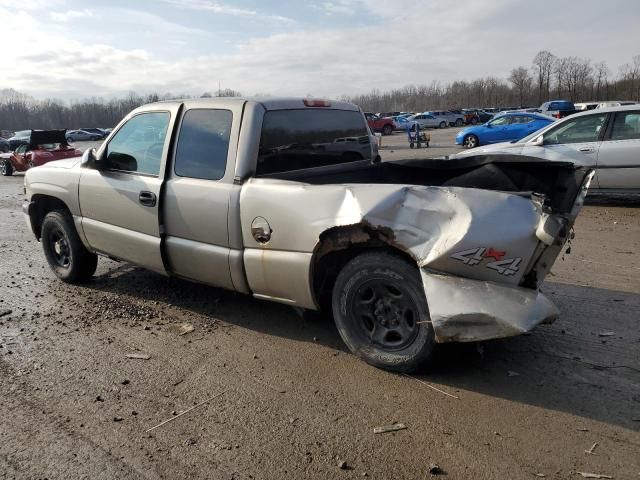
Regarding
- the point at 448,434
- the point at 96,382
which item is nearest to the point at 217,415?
the point at 96,382

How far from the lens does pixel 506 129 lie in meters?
22.4

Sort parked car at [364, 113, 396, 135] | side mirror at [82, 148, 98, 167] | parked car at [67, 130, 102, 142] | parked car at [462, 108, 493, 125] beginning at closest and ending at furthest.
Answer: side mirror at [82, 148, 98, 167] < parked car at [364, 113, 396, 135] < parked car at [462, 108, 493, 125] < parked car at [67, 130, 102, 142]

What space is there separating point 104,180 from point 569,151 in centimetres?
790

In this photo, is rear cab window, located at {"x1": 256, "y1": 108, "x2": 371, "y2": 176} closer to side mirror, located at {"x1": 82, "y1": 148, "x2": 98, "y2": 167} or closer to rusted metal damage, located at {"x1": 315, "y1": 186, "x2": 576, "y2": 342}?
rusted metal damage, located at {"x1": 315, "y1": 186, "x2": 576, "y2": 342}

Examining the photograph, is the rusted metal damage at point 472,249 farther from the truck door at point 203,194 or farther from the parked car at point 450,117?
the parked car at point 450,117

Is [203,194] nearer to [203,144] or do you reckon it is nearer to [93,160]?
[203,144]

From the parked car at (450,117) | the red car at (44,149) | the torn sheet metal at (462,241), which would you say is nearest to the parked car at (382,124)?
the parked car at (450,117)

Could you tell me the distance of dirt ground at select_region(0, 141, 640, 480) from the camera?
9.08ft

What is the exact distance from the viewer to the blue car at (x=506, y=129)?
21.6 meters

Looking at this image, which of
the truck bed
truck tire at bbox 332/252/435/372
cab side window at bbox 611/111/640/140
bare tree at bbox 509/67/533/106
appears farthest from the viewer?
bare tree at bbox 509/67/533/106

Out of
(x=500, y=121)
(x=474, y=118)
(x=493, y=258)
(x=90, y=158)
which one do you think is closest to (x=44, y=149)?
(x=90, y=158)

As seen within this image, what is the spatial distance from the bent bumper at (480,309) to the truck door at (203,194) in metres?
1.68

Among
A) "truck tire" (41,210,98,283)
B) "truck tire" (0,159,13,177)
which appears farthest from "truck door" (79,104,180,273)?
"truck tire" (0,159,13,177)

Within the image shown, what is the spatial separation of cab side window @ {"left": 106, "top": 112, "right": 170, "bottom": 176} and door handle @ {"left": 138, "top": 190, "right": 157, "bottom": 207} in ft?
0.65
